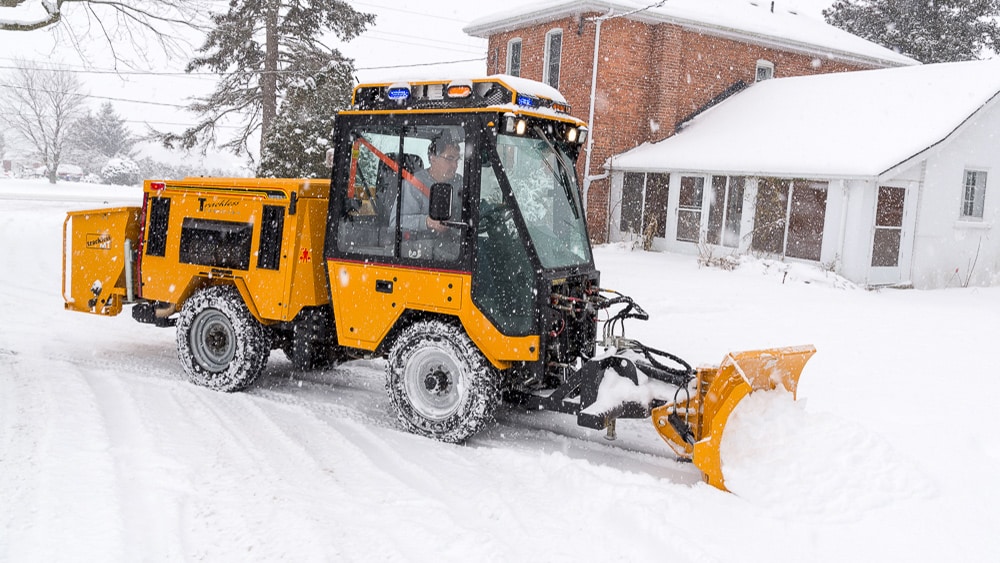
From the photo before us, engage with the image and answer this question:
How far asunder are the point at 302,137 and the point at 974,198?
14.4 metres

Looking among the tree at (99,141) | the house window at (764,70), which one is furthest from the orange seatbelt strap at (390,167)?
the tree at (99,141)

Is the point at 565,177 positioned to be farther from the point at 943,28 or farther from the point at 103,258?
the point at 943,28

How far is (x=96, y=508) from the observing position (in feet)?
14.5

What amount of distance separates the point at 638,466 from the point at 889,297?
10.9 m

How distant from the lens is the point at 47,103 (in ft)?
171

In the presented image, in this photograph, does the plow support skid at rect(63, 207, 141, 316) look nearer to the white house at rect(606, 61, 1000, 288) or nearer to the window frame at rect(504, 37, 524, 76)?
the white house at rect(606, 61, 1000, 288)

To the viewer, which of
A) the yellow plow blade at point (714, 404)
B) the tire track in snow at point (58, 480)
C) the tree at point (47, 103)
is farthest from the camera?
the tree at point (47, 103)

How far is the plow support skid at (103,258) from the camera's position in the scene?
7.80 meters

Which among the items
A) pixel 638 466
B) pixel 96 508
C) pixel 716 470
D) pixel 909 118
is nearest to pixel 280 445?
pixel 96 508

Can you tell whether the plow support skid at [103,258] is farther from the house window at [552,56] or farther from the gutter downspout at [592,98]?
the house window at [552,56]

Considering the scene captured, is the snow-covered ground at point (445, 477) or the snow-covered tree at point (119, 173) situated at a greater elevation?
the snow-covered tree at point (119, 173)

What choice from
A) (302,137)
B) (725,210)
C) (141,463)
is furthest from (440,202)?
(725,210)

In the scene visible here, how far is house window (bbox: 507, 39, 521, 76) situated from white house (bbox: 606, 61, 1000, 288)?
4425 mm

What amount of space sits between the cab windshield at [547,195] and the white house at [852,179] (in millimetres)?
10727
